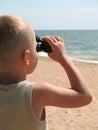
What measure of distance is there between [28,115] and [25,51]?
262mm

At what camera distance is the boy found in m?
1.51

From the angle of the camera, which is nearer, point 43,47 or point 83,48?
point 43,47

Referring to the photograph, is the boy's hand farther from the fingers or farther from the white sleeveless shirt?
the white sleeveless shirt

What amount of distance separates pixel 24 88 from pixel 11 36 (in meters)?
0.23

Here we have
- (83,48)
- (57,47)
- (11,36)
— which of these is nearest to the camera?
(11,36)

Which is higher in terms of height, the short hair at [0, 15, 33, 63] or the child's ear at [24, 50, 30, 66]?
the short hair at [0, 15, 33, 63]

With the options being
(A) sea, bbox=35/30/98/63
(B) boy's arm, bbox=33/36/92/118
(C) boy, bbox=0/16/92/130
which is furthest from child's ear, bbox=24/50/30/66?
(A) sea, bbox=35/30/98/63

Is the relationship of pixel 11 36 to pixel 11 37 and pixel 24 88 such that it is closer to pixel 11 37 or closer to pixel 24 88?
pixel 11 37

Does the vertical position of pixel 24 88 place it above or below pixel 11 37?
below

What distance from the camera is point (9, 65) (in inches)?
61.5

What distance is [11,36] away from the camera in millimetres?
1494

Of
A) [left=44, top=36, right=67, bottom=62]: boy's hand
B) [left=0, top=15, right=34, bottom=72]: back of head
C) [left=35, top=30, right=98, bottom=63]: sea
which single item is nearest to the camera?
[left=0, top=15, right=34, bottom=72]: back of head

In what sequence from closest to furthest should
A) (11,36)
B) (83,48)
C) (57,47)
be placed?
1. (11,36)
2. (57,47)
3. (83,48)

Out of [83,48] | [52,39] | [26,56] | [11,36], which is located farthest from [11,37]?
[83,48]
